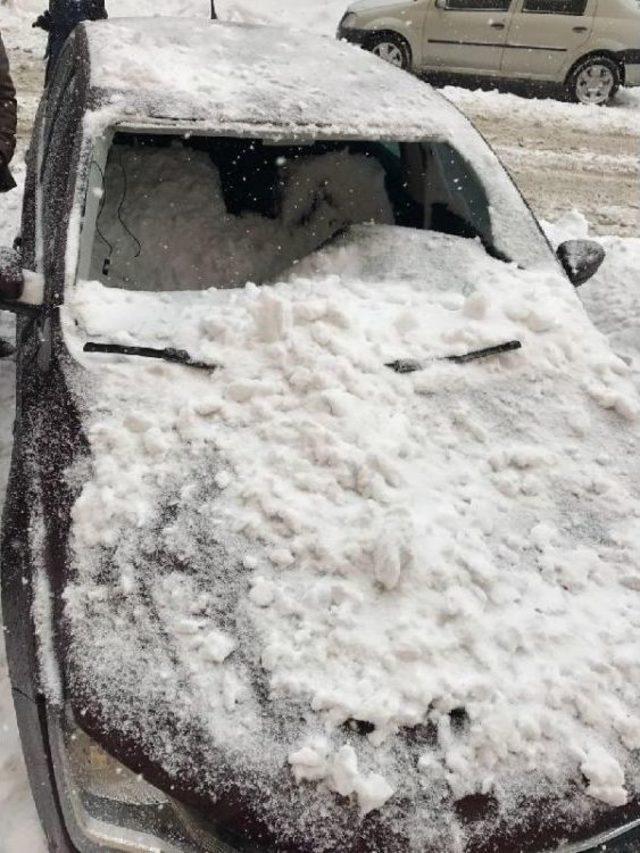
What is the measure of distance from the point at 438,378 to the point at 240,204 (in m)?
1.84

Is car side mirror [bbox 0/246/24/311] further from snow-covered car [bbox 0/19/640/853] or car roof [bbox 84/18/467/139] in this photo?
car roof [bbox 84/18/467/139]

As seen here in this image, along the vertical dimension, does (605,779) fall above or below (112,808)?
above

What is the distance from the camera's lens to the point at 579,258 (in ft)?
9.23

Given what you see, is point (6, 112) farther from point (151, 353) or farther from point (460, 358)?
point (460, 358)

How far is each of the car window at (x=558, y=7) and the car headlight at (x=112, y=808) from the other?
9.99 meters

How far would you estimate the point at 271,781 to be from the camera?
4.21ft

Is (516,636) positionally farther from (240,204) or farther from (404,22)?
(404,22)

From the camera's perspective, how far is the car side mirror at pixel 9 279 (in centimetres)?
213

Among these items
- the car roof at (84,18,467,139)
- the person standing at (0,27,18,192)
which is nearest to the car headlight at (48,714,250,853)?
the car roof at (84,18,467,139)

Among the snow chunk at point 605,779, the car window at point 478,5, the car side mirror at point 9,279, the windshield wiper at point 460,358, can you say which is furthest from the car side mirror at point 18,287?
the car window at point 478,5

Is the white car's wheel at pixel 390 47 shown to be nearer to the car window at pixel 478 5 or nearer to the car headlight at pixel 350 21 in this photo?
the car headlight at pixel 350 21

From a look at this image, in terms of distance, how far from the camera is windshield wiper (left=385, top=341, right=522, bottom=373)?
2068 millimetres

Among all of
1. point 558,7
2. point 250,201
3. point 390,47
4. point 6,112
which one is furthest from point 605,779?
point 558,7

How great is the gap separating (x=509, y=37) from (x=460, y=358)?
337 inches
